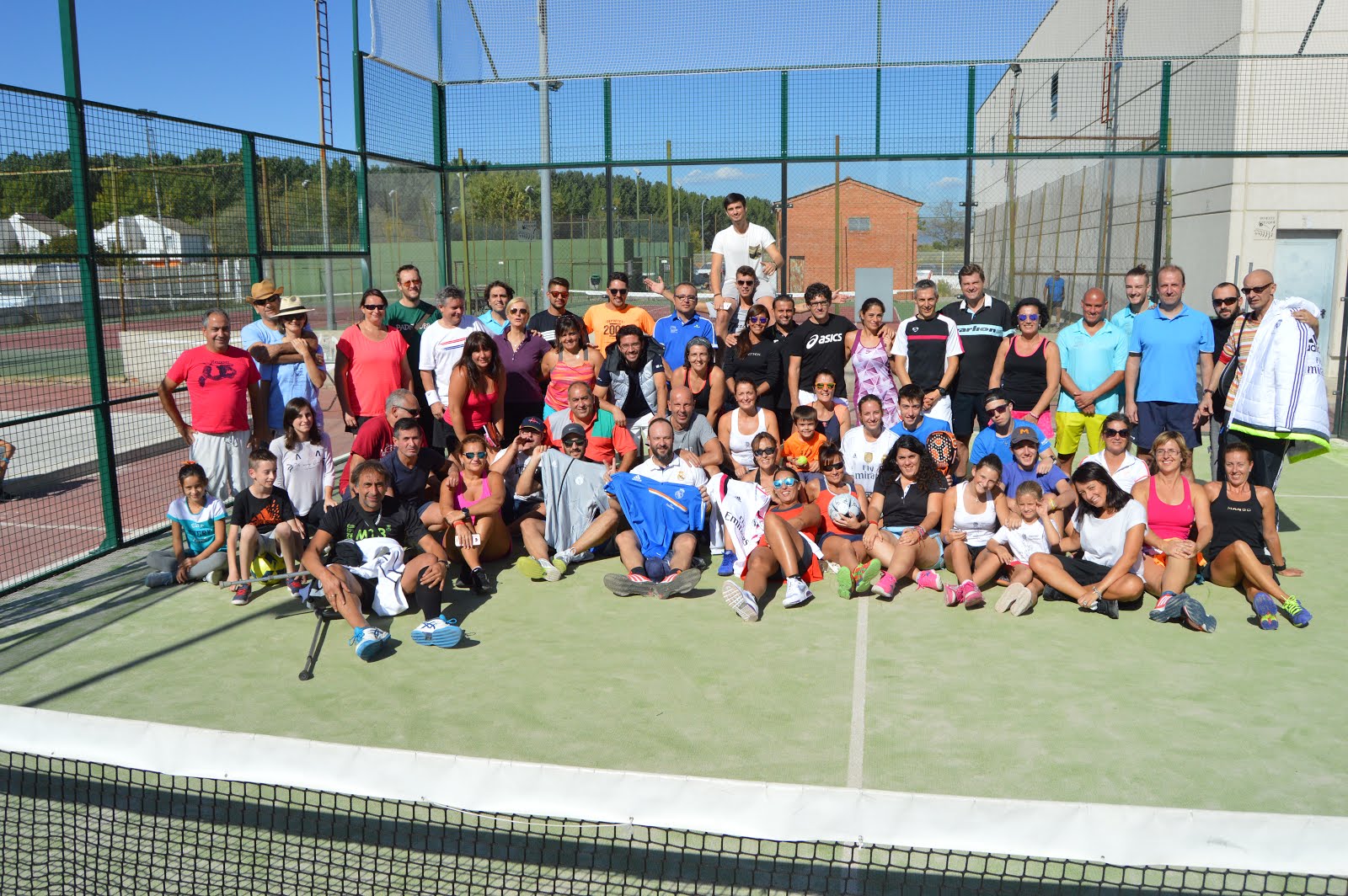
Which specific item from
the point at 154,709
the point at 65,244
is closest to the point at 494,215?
the point at 65,244

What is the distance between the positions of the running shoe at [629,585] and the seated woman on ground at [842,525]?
50.3 inches

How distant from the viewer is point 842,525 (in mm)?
7473

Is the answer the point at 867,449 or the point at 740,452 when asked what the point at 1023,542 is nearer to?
the point at 867,449

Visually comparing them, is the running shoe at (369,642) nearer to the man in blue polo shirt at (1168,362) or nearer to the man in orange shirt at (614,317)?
the man in orange shirt at (614,317)

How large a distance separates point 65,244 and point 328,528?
4.97 m

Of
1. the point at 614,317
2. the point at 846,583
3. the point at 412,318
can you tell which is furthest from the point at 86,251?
the point at 846,583

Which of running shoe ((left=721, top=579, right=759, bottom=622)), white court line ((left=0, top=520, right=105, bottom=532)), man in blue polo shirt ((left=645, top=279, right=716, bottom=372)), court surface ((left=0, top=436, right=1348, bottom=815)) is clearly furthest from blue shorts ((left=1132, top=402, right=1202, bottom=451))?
white court line ((left=0, top=520, right=105, bottom=532))

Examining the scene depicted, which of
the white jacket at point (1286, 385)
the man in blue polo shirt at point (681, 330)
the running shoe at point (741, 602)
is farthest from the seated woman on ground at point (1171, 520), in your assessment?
the man in blue polo shirt at point (681, 330)

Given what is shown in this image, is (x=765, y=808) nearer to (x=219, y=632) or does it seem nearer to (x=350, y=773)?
(x=350, y=773)

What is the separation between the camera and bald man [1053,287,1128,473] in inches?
332

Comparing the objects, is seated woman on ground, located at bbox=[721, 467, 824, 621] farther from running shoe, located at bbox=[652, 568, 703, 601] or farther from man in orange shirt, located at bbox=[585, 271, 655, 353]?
man in orange shirt, located at bbox=[585, 271, 655, 353]

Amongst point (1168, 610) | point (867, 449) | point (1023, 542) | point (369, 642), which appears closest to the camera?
point (369, 642)

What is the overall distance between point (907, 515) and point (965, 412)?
5.51 feet

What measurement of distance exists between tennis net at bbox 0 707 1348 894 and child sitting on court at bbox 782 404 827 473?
14.0 ft
